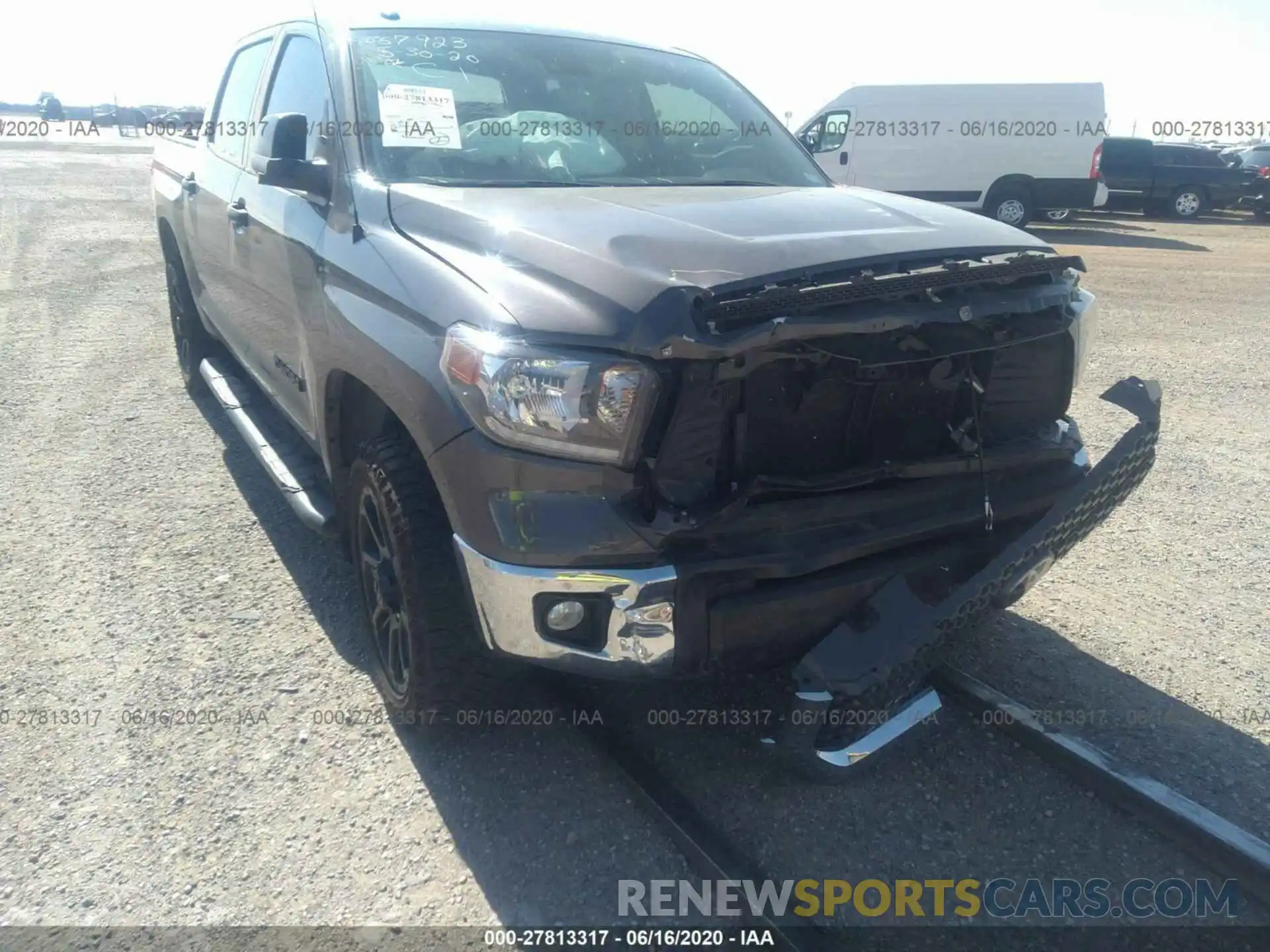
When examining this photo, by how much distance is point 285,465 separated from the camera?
3.68m

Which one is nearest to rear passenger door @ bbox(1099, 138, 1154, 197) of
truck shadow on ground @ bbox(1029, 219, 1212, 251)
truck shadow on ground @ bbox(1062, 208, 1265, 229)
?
truck shadow on ground @ bbox(1062, 208, 1265, 229)

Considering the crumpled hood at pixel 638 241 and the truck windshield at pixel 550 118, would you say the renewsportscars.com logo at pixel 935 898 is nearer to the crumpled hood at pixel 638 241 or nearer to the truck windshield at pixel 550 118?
the crumpled hood at pixel 638 241

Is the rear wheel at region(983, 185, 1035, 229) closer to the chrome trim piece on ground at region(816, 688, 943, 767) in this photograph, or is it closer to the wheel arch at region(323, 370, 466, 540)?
the wheel arch at region(323, 370, 466, 540)

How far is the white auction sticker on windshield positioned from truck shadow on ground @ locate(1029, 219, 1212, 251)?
13.1m

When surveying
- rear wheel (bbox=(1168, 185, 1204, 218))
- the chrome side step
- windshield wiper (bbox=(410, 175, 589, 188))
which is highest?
rear wheel (bbox=(1168, 185, 1204, 218))

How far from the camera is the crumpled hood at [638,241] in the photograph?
212 cm

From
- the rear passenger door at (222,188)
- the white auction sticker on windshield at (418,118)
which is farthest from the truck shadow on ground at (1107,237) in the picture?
the white auction sticker on windshield at (418,118)

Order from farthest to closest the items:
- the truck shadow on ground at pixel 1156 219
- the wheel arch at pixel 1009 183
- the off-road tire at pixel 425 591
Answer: the truck shadow on ground at pixel 1156 219, the wheel arch at pixel 1009 183, the off-road tire at pixel 425 591

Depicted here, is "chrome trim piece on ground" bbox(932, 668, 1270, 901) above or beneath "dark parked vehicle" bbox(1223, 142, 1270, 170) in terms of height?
beneath

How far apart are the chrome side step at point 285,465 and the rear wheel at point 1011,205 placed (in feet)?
47.8

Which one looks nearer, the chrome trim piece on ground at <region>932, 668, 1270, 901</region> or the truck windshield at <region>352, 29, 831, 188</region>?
the chrome trim piece on ground at <region>932, 668, 1270, 901</region>

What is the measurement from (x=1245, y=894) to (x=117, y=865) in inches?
107

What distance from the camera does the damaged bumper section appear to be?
6.99ft

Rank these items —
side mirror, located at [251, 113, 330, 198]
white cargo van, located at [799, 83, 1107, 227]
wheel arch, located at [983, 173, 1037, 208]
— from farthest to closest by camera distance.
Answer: wheel arch, located at [983, 173, 1037, 208]
white cargo van, located at [799, 83, 1107, 227]
side mirror, located at [251, 113, 330, 198]
